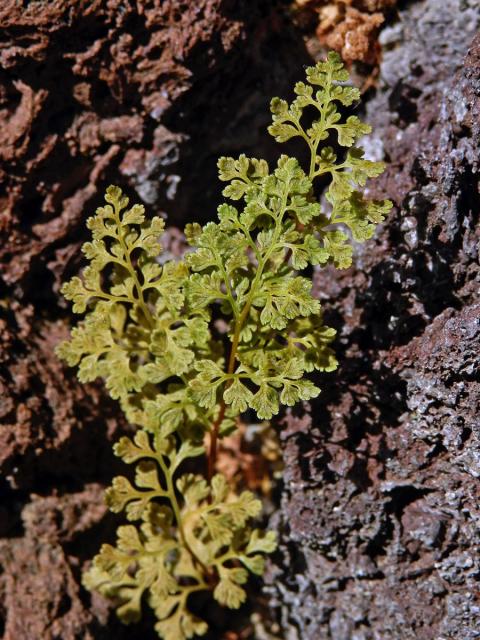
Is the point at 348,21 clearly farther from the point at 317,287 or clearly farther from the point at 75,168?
the point at 75,168

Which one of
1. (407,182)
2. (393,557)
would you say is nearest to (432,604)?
(393,557)

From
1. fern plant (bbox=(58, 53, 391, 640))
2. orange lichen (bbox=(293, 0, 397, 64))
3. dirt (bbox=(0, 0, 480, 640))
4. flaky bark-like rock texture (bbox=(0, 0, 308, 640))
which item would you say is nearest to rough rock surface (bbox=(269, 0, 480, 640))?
dirt (bbox=(0, 0, 480, 640))

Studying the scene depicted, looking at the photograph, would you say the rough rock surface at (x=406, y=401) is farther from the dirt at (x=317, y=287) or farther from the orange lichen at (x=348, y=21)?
the orange lichen at (x=348, y=21)

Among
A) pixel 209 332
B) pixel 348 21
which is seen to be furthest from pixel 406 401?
pixel 348 21

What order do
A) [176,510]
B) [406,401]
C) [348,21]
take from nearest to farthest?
1. [406,401]
2. [176,510]
3. [348,21]

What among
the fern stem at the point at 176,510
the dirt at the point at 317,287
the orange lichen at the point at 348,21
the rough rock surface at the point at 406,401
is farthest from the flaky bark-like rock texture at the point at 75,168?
the rough rock surface at the point at 406,401

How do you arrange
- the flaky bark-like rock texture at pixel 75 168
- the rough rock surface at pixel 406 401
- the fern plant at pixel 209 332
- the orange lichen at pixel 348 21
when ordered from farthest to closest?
the orange lichen at pixel 348 21, the flaky bark-like rock texture at pixel 75 168, the rough rock surface at pixel 406 401, the fern plant at pixel 209 332

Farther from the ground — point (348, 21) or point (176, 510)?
point (348, 21)
